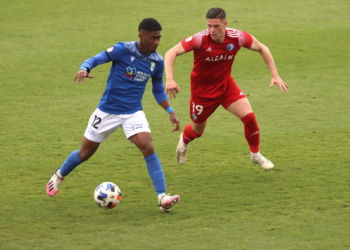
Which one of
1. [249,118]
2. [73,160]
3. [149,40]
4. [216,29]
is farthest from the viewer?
[249,118]

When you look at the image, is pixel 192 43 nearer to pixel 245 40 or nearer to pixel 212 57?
pixel 212 57

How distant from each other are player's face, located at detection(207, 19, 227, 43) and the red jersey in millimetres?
98

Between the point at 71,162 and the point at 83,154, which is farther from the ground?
the point at 83,154

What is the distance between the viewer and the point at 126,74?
6.03 metres

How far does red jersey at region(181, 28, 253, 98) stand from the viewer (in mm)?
6785

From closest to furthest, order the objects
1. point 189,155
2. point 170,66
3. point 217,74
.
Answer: point 170,66
point 217,74
point 189,155

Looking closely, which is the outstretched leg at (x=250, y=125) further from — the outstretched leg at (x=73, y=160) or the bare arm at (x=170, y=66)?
the outstretched leg at (x=73, y=160)

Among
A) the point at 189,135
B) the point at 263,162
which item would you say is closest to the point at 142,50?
the point at 189,135

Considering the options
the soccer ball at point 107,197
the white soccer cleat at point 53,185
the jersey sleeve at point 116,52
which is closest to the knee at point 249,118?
the jersey sleeve at point 116,52

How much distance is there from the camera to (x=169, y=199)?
18.8 feet

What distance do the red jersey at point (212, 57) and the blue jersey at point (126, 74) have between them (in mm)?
756

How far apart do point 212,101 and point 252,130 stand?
66 centimetres

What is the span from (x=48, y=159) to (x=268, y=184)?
316 cm

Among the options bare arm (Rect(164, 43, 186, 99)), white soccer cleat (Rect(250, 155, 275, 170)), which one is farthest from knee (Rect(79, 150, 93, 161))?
white soccer cleat (Rect(250, 155, 275, 170))
